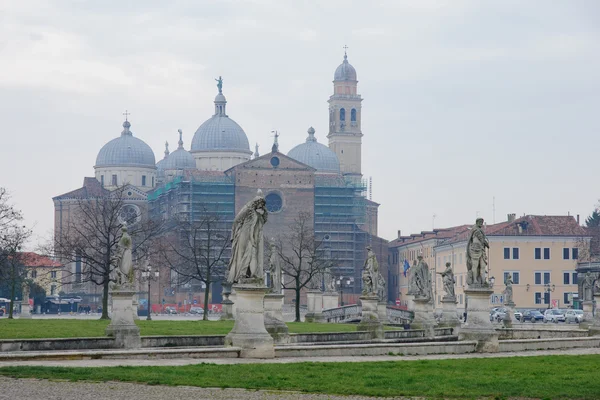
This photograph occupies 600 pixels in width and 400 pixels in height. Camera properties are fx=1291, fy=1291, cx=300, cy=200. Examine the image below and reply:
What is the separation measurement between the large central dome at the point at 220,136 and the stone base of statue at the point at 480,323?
455 ft

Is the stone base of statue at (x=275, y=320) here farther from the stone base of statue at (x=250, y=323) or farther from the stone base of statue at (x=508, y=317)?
the stone base of statue at (x=508, y=317)

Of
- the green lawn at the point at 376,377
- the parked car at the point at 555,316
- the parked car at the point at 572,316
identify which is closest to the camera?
the green lawn at the point at 376,377

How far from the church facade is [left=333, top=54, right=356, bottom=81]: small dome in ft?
0.48

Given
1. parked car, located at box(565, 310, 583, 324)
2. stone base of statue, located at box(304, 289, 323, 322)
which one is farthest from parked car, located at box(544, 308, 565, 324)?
stone base of statue, located at box(304, 289, 323, 322)

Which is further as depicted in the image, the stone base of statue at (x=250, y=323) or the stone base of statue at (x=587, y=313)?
the stone base of statue at (x=587, y=313)

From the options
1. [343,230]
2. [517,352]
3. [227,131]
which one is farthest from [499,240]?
[517,352]

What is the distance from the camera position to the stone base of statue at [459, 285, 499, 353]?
30.1 m

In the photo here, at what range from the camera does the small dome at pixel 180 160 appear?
574 feet

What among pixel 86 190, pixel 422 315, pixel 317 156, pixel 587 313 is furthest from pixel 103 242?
pixel 317 156

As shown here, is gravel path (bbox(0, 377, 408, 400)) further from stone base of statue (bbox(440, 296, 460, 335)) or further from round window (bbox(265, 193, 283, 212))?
round window (bbox(265, 193, 283, 212))

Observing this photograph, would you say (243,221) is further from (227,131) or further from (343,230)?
(227,131)

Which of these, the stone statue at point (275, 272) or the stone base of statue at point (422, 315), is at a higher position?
the stone statue at point (275, 272)

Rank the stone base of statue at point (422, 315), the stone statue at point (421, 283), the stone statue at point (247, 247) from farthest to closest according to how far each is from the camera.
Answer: the stone statue at point (421, 283) → the stone base of statue at point (422, 315) → the stone statue at point (247, 247)

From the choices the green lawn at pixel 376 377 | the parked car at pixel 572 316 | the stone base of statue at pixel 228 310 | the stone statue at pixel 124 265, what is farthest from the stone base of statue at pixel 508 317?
the green lawn at pixel 376 377
